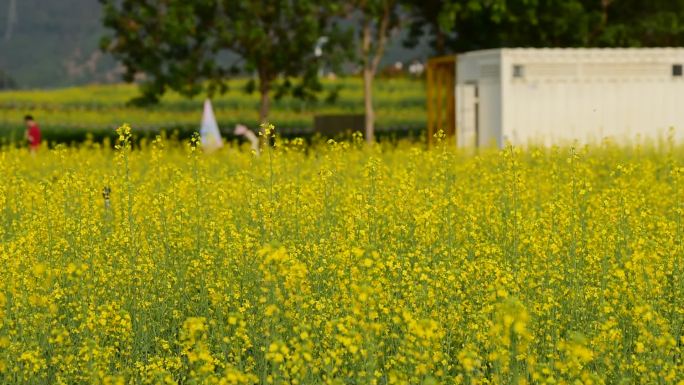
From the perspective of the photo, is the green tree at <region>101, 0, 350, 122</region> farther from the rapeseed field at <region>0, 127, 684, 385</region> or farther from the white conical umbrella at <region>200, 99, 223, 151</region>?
the rapeseed field at <region>0, 127, 684, 385</region>

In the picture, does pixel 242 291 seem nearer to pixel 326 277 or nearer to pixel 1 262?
pixel 326 277

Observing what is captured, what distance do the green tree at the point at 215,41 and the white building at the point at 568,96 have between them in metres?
4.89

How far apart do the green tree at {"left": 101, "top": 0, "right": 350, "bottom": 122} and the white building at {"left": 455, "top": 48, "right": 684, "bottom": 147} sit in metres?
4.89

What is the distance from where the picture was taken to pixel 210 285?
365 inches

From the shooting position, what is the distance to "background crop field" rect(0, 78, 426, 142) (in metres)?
39.8

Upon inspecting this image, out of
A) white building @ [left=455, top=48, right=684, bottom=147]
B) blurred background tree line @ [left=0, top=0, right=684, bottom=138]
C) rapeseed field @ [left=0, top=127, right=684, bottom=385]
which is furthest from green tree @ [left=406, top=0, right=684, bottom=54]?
rapeseed field @ [left=0, top=127, right=684, bottom=385]

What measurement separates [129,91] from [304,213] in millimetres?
60016

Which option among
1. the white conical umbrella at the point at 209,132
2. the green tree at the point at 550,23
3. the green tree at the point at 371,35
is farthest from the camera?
the green tree at the point at 550,23

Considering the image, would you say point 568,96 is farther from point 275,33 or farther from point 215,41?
point 215,41

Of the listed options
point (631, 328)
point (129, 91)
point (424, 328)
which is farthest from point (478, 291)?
point (129, 91)

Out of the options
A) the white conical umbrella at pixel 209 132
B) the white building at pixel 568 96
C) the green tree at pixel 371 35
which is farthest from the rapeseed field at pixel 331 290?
the green tree at pixel 371 35

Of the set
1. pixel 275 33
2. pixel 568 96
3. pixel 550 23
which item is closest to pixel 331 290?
pixel 568 96

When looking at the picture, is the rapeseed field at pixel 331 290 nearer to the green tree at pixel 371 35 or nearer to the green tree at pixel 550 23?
the green tree at pixel 371 35

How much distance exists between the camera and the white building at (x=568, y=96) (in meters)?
24.8
